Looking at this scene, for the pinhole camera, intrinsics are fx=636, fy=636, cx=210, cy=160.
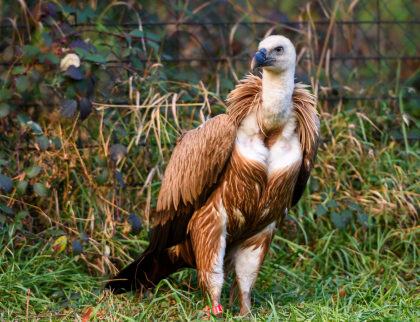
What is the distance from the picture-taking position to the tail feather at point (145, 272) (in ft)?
12.4

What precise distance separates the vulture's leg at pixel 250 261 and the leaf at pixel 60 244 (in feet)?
3.72

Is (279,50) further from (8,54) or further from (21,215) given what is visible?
(8,54)

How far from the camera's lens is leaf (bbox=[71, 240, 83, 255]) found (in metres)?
3.92

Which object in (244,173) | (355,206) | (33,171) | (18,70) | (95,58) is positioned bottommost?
(355,206)

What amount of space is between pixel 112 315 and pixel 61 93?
1.86 m

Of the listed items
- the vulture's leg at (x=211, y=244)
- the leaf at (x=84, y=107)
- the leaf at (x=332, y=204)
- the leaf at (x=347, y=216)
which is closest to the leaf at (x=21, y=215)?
the leaf at (x=84, y=107)

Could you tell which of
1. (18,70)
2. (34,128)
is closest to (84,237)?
(34,128)

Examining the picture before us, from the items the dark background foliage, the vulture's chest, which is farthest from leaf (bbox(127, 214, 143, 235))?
the vulture's chest

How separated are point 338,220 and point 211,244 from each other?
4.06 feet

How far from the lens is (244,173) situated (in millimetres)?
3273

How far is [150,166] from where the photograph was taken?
4633mm

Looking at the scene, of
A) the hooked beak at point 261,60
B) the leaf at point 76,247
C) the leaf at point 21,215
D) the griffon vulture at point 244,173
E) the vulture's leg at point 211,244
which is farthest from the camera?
the leaf at point 21,215

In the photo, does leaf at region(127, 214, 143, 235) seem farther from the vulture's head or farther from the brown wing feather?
the vulture's head

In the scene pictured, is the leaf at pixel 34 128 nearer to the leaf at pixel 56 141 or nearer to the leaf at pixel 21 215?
the leaf at pixel 56 141
